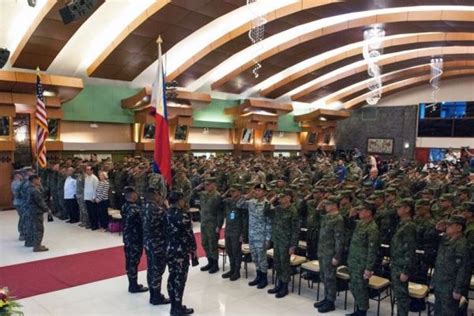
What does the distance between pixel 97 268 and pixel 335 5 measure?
1010 cm

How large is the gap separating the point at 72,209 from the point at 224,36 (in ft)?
27.6

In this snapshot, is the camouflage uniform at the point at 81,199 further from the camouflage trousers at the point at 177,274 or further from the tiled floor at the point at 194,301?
the camouflage trousers at the point at 177,274

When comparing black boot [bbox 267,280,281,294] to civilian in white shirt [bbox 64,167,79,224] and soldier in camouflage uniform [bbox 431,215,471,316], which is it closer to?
soldier in camouflage uniform [bbox 431,215,471,316]

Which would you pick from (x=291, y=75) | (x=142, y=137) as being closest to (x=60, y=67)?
(x=142, y=137)

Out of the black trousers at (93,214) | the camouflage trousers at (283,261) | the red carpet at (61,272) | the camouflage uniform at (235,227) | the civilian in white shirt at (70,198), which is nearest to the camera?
the camouflage trousers at (283,261)

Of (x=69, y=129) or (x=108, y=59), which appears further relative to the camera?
(x=69, y=129)

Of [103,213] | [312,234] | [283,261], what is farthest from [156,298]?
[103,213]

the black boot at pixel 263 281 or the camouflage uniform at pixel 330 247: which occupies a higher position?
the camouflage uniform at pixel 330 247

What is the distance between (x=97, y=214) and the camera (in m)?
10.0

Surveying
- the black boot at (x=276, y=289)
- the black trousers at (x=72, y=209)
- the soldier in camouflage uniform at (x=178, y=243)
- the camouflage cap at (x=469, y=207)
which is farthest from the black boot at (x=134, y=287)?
the black trousers at (x=72, y=209)

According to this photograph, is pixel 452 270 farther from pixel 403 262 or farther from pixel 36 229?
pixel 36 229

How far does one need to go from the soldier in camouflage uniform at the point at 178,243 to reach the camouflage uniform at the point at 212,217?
1.64m

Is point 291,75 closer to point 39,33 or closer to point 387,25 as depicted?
point 387,25

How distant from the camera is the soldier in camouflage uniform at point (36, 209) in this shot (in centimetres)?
793
